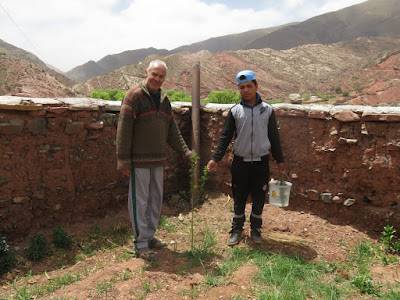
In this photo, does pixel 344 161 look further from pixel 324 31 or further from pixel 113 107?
pixel 324 31

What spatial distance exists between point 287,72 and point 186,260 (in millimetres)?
26718

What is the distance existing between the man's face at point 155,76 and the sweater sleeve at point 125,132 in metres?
0.25

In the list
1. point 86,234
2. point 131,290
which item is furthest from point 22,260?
point 131,290

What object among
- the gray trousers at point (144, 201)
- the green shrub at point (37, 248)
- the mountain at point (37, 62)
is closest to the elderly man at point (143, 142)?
the gray trousers at point (144, 201)

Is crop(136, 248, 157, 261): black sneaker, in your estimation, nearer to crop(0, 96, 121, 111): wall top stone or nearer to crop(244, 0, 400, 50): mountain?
crop(0, 96, 121, 111): wall top stone

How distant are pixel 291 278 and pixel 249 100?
1.66 meters

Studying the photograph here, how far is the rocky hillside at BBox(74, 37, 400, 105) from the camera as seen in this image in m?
20.3

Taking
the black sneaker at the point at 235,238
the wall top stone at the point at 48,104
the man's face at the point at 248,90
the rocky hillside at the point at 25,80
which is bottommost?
the black sneaker at the point at 235,238

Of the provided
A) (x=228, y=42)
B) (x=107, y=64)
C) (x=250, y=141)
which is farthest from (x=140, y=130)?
(x=228, y=42)

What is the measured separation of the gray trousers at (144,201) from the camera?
261 centimetres

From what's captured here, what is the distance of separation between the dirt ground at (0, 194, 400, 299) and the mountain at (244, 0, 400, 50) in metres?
47.3

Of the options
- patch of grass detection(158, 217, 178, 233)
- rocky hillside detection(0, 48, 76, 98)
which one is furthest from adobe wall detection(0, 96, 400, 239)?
rocky hillside detection(0, 48, 76, 98)

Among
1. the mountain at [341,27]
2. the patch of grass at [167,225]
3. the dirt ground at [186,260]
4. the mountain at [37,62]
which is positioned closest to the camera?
the dirt ground at [186,260]

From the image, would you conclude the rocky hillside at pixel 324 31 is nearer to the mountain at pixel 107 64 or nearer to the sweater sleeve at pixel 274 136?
the mountain at pixel 107 64
